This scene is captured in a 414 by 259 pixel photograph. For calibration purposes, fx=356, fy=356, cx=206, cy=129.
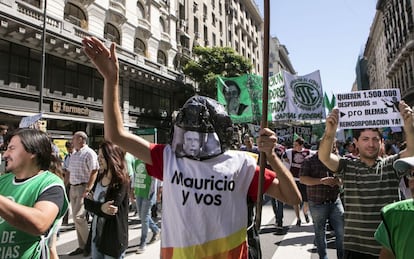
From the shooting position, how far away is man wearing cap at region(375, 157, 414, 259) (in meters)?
1.54

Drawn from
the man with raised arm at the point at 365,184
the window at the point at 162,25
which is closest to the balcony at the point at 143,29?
the window at the point at 162,25

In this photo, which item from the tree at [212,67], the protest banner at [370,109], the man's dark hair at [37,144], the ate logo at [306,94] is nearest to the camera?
the man's dark hair at [37,144]

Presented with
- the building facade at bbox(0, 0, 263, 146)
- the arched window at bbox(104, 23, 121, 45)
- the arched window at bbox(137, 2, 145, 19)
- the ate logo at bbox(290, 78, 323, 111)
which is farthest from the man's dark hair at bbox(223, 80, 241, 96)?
the arched window at bbox(137, 2, 145, 19)

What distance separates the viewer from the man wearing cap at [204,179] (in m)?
1.89

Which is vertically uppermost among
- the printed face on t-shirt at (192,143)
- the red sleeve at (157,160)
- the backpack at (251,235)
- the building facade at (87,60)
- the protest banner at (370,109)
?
the building facade at (87,60)

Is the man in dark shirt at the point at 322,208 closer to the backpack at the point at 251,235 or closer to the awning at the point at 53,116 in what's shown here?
the backpack at the point at 251,235

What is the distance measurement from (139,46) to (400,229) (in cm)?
2496

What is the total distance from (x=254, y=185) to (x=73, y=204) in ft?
17.0

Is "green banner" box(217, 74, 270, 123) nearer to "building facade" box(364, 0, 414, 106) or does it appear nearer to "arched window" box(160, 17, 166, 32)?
"arched window" box(160, 17, 166, 32)

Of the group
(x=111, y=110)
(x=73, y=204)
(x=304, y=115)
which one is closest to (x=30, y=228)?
(x=111, y=110)

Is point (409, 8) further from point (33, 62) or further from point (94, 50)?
point (94, 50)

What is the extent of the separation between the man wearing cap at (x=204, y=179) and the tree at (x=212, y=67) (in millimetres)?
26555

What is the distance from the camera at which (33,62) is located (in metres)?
16.5

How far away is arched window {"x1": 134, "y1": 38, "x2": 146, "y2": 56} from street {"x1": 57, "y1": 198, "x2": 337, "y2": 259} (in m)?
18.3
